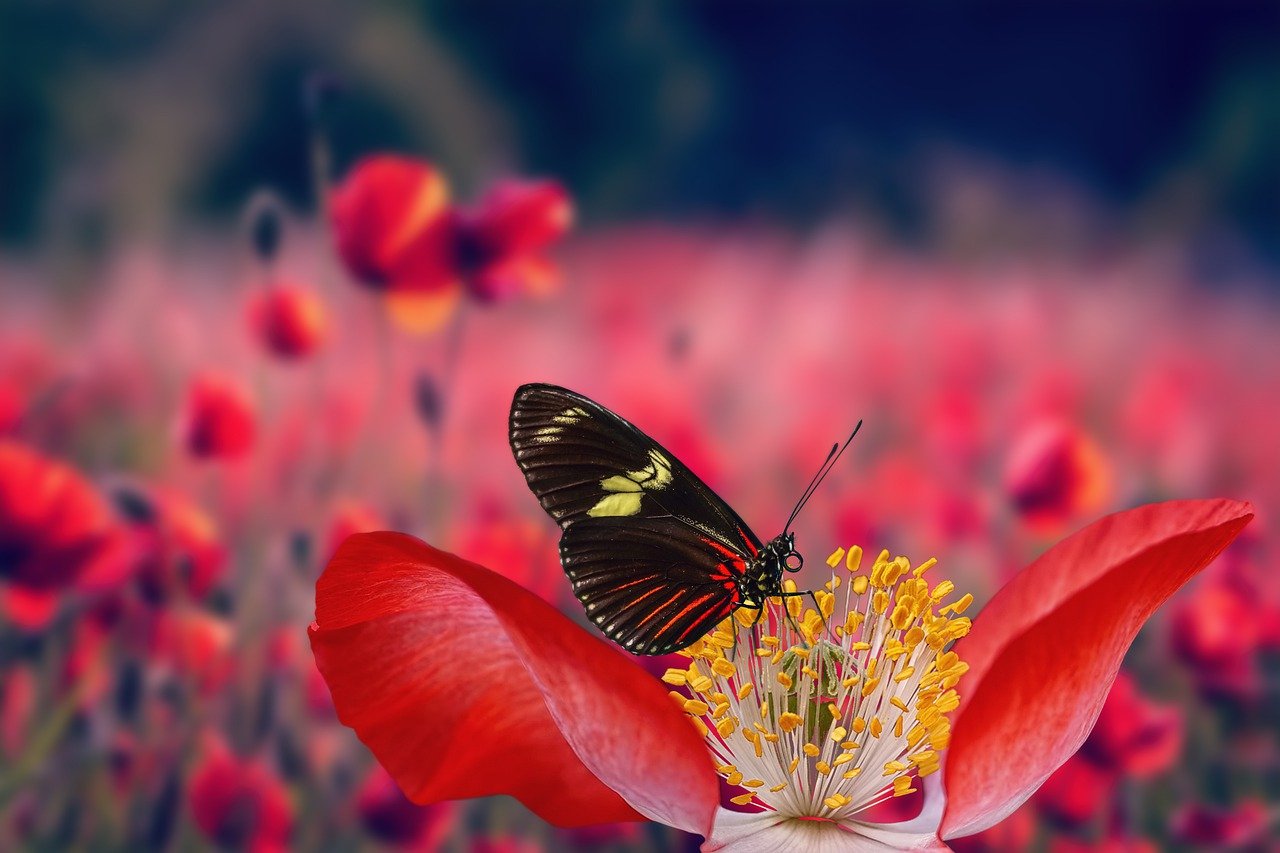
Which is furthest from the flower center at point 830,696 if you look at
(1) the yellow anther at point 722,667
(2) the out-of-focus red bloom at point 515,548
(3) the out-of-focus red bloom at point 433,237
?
(3) the out-of-focus red bloom at point 433,237

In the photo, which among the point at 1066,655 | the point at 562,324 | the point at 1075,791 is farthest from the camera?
the point at 562,324

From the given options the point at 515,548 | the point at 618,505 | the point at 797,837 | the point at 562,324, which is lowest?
the point at 797,837

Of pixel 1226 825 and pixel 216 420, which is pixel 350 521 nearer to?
pixel 216 420

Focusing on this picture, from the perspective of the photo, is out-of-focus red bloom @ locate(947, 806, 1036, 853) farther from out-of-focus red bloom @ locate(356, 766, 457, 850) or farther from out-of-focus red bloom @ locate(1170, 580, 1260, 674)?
out-of-focus red bloom @ locate(356, 766, 457, 850)

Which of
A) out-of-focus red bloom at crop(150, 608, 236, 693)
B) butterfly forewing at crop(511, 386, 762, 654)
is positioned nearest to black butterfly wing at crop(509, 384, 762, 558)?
butterfly forewing at crop(511, 386, 762, 654)

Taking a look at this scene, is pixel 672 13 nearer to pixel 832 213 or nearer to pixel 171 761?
pixel 832 213

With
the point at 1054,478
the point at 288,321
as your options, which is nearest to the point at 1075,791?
the point at 1054,478

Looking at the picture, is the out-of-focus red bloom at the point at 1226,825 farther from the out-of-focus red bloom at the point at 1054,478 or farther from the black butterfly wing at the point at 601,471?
the black butterfly wing at the point at 601,471

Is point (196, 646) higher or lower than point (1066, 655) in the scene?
higher
